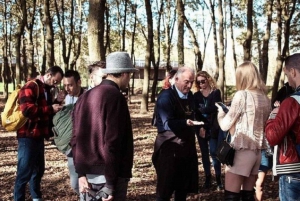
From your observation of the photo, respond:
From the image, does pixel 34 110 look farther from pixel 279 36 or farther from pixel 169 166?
pixel 279 36

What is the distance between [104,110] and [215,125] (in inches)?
154

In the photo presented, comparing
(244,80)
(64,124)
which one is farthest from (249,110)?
(64,124)

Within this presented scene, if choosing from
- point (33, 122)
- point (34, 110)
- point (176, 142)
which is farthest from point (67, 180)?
point (176, 142)

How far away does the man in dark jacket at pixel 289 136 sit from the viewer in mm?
3518

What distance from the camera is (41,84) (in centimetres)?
600

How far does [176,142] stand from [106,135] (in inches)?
77.9

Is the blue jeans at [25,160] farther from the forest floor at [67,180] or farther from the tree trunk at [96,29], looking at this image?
the tree trunk at [96,29]

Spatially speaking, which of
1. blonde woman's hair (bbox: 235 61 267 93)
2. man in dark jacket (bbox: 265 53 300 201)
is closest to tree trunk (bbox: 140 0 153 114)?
blonde woman's hair (bbox: 235 61 267 93)

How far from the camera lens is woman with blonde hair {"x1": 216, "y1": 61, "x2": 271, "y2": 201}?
4.64 m

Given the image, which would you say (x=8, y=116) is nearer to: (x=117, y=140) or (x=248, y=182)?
(x=117, y=140)

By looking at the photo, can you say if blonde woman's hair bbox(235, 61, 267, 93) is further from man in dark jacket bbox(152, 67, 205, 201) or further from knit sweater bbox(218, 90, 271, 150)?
man in dark jacket bbox(152, 67, 205, 201)

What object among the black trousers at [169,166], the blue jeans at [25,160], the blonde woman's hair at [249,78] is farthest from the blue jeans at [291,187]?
the blue jeans at [25,160]

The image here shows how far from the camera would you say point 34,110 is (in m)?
5.76

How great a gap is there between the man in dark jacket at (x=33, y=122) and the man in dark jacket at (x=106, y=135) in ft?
7.14
